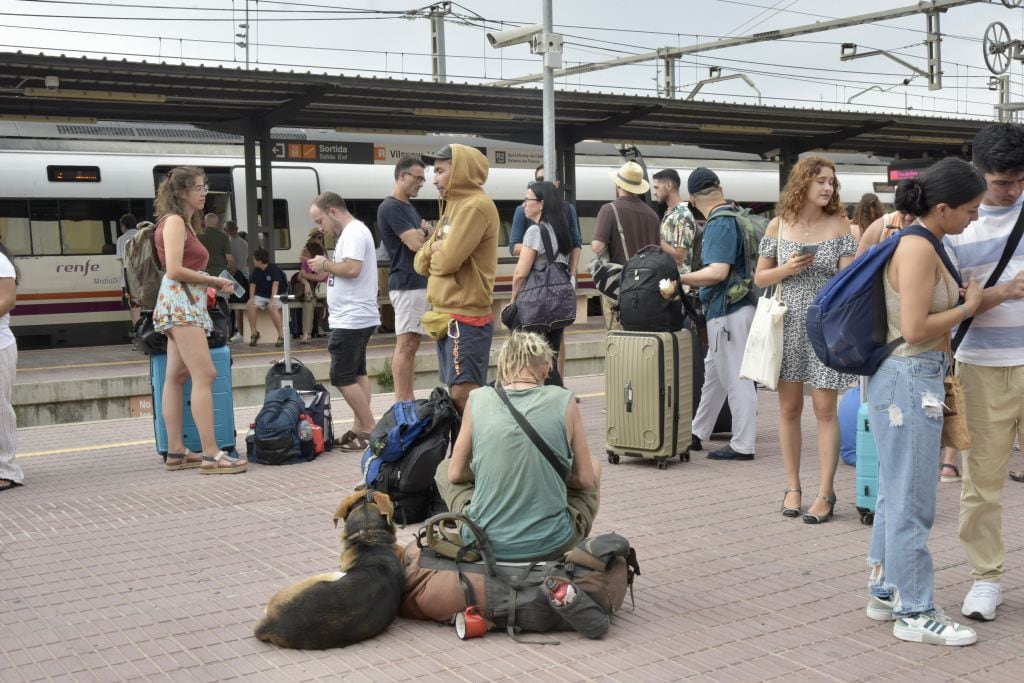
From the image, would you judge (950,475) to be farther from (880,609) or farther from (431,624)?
(431,624)

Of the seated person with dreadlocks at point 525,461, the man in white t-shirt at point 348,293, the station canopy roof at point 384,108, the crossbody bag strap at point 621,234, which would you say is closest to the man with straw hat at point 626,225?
the crossbody bag strap at point 621,234

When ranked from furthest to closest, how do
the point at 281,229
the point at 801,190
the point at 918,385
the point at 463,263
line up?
the point at 281,229 → the point at 463,263 → the point at 801,190 → the point at 918,385

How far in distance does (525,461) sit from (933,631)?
1.62m

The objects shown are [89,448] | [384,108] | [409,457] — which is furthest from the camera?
[384,108]

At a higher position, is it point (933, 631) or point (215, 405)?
point (215, 405)

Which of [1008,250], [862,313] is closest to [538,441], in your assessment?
[862,313]

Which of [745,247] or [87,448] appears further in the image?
[87,448]

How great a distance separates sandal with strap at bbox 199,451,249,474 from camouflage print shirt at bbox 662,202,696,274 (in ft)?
11.0

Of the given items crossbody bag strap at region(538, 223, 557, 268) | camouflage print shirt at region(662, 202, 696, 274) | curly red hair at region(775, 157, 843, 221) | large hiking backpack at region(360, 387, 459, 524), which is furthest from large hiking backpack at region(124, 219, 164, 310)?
curly red hair at region(775, 157, 843, 221)

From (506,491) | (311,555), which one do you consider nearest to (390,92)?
(311,555)

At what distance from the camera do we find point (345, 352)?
811cm

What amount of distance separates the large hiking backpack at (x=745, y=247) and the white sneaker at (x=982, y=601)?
3185 millimetres

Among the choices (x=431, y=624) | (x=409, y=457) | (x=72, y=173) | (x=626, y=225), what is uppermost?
(x=72, y=173)

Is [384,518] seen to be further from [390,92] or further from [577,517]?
[390,92]
